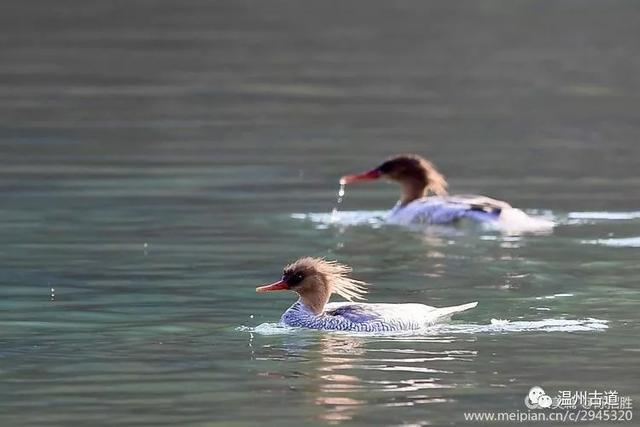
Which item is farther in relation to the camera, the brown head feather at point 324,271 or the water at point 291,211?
the brown head feather at point 324,271

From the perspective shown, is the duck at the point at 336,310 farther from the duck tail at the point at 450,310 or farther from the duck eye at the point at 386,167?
the duck eye at the point at 386,167

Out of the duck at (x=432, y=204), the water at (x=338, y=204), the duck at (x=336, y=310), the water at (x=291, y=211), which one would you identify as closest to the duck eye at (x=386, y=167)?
the duck at (x=432, y=204)

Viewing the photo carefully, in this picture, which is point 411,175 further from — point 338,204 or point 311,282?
point 311,282

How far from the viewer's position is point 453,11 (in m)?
40.5

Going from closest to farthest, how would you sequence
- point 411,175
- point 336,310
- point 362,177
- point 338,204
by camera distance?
point 336,310, point 338,204, point 362,177, point 411,175

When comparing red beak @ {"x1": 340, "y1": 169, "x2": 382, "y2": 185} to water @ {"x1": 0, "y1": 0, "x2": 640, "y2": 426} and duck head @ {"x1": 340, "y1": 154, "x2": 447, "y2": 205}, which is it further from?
water @ {"x1": 0, "y1": 0, "x2": 640, "y2": 426}

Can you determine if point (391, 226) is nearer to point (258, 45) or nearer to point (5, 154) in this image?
point (5, 154)

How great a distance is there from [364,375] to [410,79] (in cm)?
1911

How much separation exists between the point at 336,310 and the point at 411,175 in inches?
281

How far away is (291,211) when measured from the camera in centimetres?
1906

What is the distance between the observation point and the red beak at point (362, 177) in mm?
19805

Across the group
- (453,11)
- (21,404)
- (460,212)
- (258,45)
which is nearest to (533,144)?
(460,212)

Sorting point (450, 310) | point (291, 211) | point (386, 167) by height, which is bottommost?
point (450, 310)

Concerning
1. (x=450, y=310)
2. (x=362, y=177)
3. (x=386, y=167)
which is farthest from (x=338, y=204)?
(x=450, y=310)
